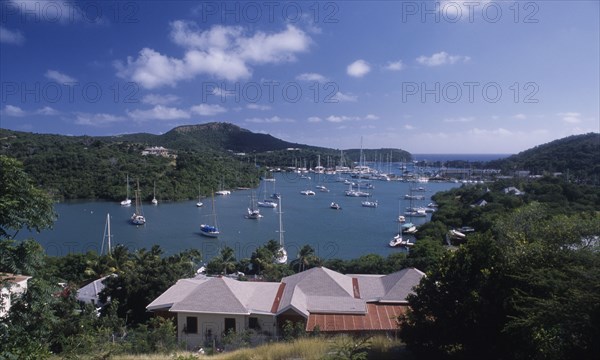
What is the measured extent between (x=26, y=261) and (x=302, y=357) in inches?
132

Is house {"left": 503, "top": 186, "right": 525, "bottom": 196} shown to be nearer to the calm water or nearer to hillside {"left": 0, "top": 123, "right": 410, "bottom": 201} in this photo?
the calm water

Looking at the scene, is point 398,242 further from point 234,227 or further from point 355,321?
point 355,321

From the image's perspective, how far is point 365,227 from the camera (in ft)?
121

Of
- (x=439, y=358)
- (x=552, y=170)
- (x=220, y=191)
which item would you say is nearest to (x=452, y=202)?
(x=552, y=170)

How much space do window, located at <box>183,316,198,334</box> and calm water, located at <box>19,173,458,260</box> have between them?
51.3ft

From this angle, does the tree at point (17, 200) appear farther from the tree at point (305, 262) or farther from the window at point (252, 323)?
the tree at point (305, 262)

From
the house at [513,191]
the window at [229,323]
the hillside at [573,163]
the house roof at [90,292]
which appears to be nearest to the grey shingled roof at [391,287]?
the window at [229,323]

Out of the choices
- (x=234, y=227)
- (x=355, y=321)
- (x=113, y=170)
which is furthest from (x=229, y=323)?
(x=113, y=170)

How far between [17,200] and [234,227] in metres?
31.4

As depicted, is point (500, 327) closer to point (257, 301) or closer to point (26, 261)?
point (26, 261)

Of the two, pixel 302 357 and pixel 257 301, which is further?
pixel 257 301

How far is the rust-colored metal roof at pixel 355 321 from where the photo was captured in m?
9.31

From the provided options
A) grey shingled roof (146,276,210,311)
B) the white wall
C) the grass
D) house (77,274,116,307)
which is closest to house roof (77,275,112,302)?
house (77,274,116,307)

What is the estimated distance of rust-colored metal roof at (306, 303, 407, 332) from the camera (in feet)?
30.6
